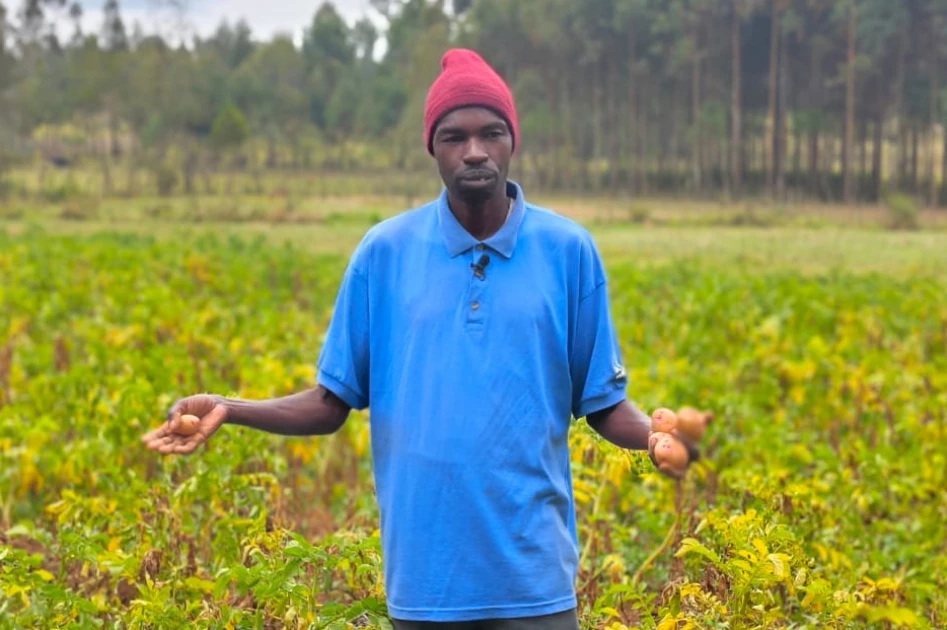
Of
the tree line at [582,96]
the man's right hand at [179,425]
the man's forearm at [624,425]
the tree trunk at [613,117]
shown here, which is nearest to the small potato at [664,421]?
the man's forearm at [624,425]

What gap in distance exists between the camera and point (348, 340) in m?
3.05

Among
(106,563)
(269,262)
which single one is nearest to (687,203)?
(269,262)

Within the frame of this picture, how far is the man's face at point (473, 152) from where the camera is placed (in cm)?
298

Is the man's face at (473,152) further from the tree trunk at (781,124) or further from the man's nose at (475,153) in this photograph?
the tree trunk at (781,124)

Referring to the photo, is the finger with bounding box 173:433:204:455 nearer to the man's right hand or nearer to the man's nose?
the man's right hand

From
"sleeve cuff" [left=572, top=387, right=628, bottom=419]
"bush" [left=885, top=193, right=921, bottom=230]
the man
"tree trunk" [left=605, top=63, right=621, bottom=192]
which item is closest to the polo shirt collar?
the man

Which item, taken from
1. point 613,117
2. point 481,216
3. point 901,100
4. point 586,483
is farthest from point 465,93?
point 613,117

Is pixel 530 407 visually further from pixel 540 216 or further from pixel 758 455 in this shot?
pixel 758 455

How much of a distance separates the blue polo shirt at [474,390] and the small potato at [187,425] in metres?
0.27

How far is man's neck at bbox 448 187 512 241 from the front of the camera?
3.02 meters

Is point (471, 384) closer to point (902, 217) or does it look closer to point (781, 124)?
point (902, 217)

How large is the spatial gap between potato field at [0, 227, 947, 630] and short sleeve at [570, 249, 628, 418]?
12.6 inches

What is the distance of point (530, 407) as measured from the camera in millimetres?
2906

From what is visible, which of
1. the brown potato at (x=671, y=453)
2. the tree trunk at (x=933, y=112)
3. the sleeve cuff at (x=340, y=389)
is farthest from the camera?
the tree trunk at (x=933, y=112)
